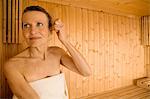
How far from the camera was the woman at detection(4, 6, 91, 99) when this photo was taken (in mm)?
1029

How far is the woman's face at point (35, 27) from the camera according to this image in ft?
3.39

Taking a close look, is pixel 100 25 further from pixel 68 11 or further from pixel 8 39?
pixel 8 39

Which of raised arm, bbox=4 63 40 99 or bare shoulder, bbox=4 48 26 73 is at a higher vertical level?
bare shoulder, bbox=4 48 26 73

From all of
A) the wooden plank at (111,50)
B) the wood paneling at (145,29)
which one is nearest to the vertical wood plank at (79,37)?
the wooden plank at (111,50)

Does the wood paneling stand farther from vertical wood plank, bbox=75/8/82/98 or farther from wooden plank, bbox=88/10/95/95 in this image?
vertical wood plank, bbox=75/8/82/98

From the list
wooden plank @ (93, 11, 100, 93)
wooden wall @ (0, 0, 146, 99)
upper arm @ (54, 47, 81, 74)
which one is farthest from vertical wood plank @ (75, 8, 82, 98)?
upper arm @ (54, 47, 81, 74)

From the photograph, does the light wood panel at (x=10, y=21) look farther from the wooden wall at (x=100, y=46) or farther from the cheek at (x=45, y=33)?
the cheek at (x=45, y=33)

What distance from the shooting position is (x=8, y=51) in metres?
1.53

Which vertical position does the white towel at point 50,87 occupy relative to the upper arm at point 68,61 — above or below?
below

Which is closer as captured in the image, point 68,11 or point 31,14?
point 31,14

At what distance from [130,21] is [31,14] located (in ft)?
7.38

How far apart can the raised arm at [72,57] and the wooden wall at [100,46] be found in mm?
555

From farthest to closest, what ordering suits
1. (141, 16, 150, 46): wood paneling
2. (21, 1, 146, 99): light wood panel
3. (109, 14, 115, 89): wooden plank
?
1. (141, 16, 150, 46): wood paneling
2. (109, 14, 115, 89): wooden plank
3. (21, 1, 146, 99): light wood panel

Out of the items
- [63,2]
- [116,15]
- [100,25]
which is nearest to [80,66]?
[63,2]
